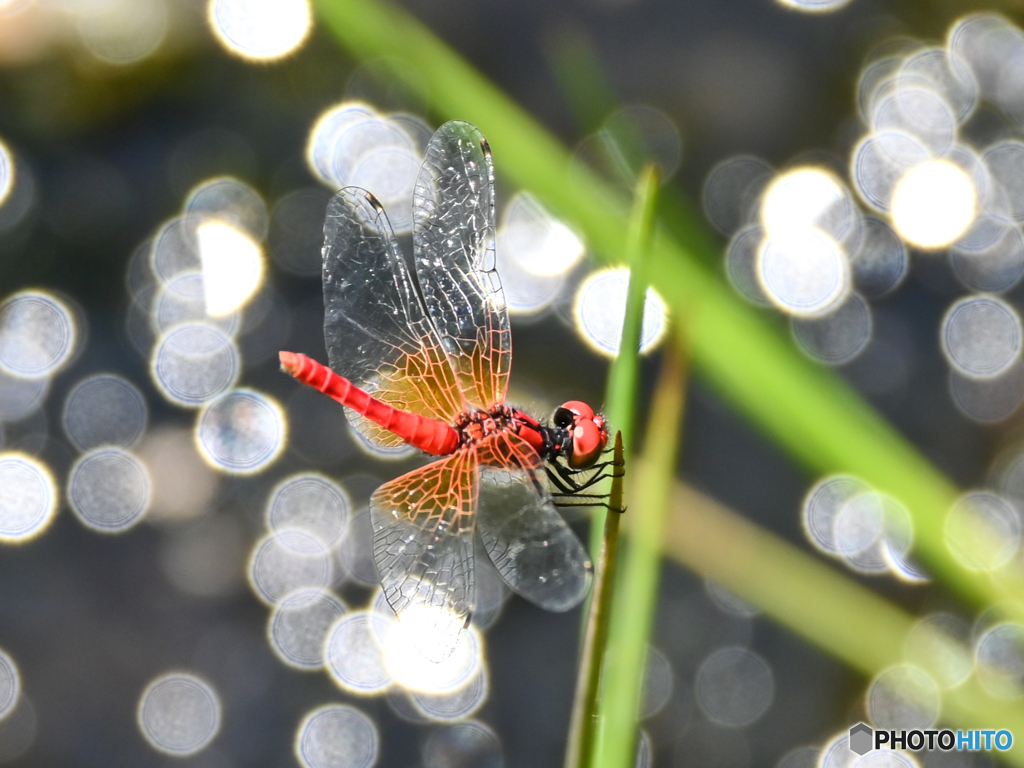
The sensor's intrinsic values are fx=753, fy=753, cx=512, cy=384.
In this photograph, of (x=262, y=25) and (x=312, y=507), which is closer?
(x=312, y=507)

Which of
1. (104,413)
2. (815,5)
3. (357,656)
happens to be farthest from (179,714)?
(815,5)

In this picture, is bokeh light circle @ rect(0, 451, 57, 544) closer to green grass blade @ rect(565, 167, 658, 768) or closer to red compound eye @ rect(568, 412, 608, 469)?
red compound eye @ rect(568, 412, 608, 469)

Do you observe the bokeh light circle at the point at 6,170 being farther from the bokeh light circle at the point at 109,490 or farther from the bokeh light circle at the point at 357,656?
the bokeh light circle at the point at 357,656

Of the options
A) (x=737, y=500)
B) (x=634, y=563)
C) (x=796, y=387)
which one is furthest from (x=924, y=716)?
(x=634, y=563)

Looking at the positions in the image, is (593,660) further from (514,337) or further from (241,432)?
(241,432)

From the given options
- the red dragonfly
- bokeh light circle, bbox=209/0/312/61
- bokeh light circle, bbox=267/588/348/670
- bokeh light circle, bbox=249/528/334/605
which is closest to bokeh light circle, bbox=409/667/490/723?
bokeh light circle, bbox=267/588/348/670

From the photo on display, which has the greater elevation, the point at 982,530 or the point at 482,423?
the point at 982,530
